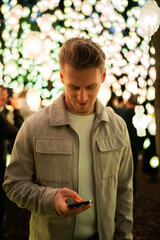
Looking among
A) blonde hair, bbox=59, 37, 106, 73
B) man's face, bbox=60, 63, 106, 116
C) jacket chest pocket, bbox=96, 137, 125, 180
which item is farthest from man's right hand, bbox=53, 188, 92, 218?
blonde hair, bbox=59, 37, 106, 73

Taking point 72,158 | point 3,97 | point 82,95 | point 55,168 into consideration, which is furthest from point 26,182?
point 3,97

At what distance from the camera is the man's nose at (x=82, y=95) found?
5.23 feet

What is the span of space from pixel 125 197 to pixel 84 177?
0.33 meters

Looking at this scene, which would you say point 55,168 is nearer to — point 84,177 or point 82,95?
point 84,177

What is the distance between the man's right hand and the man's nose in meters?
0.46

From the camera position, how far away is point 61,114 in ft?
5.49

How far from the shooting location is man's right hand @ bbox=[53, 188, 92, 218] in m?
1.40

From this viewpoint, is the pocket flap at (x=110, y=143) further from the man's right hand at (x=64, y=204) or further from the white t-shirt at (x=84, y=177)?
the man's right hand at (x=64, y=204)

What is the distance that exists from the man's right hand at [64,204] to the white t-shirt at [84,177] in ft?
0.59

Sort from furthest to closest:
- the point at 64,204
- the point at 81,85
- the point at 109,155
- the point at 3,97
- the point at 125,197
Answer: the point at 3,97 → the point at 125,197 → the point at 109,155 → the point at 81,85 → the point at 64,204

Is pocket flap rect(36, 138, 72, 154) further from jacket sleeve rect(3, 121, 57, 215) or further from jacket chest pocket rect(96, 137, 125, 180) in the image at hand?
jacket chest pocket rect(96, 137, 125, 180)

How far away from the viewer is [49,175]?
162cm

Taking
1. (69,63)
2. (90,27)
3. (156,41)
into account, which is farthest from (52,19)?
(69,63)

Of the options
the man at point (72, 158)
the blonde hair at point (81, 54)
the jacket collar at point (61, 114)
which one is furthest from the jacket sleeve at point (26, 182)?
the blonde hair at point (81, 54)
